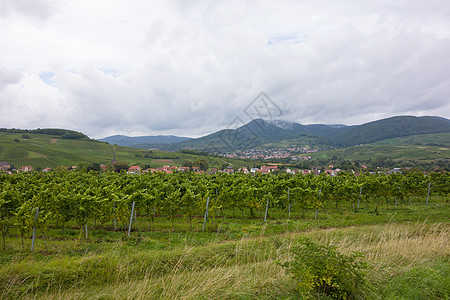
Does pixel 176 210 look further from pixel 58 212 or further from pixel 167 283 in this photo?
pixel 167 283

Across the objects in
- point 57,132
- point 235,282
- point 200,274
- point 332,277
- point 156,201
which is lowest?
point 156,201

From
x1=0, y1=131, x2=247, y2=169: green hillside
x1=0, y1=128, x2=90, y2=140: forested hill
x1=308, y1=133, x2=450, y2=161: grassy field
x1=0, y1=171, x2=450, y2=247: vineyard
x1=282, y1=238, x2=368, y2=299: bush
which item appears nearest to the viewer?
x1=282, y1=238, x2=368, y2=299: bush

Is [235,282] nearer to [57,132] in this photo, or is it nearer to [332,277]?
[332,277]

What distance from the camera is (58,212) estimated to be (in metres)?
10.3

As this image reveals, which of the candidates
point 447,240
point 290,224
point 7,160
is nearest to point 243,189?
point 290,224

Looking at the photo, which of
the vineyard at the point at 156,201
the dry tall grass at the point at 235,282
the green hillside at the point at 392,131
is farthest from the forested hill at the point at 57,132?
the green hillside at the point at 392,131

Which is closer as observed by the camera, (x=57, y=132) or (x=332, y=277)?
(x=332, y=277)

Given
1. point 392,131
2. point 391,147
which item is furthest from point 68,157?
point 392,131

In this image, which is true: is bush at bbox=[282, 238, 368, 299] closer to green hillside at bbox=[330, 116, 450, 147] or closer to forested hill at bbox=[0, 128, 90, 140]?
forested hill at bbox=[0, 128, 90, 140]

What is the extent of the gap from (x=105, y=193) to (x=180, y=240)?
592 centimetres

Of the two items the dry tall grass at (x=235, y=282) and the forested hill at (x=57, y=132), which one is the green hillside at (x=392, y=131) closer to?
the forested hill at (x=57, y=132)

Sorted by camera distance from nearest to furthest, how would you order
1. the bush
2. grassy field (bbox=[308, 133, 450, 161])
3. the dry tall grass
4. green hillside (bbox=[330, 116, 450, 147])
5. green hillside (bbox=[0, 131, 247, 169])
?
the bush, the dry tall grass, green hillside (bbox=[0, 131, 247, 169]), grassy field (bbox=[308, 133, 450, 161]), green hillside (bbox=[330, 116, 450, 147])

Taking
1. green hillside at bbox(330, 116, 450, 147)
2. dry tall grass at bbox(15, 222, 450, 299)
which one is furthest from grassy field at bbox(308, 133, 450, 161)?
dry tall grass at bbox(15, 222, 450, 299)

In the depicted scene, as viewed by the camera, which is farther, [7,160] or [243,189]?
[7,160]
